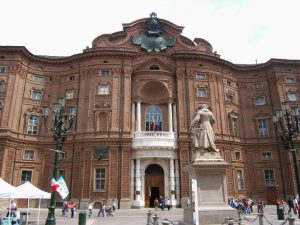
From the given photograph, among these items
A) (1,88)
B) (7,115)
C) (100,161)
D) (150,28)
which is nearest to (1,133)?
(7,115)

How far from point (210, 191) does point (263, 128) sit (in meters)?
30.4

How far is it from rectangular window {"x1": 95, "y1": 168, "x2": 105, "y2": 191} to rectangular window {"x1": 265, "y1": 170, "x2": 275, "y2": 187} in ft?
70.9

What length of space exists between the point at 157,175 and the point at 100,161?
705cm

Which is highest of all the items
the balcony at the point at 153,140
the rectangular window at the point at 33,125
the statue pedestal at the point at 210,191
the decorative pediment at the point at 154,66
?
the decorative pediment at the point at 154,66

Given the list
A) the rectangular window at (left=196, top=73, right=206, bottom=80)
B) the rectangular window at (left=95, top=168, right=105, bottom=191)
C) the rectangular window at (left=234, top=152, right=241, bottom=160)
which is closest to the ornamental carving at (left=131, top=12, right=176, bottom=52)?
the rectangular window at (left=196, top=73, right=206, bottom=80)

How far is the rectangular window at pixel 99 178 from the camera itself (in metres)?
33.2

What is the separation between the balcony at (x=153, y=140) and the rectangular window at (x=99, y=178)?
4.74 m

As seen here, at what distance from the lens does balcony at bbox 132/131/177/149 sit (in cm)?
3344

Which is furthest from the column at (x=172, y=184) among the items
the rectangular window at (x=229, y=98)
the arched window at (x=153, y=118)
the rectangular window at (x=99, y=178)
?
the rectangular window at (x=229, y=98)

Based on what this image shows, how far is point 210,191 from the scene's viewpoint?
13328 millimetres

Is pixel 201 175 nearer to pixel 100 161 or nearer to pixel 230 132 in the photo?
pixel 100 161

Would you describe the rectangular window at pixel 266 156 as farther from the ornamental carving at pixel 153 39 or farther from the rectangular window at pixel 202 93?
the ornamental carving at pixel 153 39

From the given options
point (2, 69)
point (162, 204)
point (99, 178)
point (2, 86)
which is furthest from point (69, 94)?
point (162, 204)

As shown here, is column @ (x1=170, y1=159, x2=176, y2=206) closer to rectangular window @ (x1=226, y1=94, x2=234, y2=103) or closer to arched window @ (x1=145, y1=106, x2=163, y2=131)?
arched window @ (x1=145, y1=106, x2=163, y2=131)
